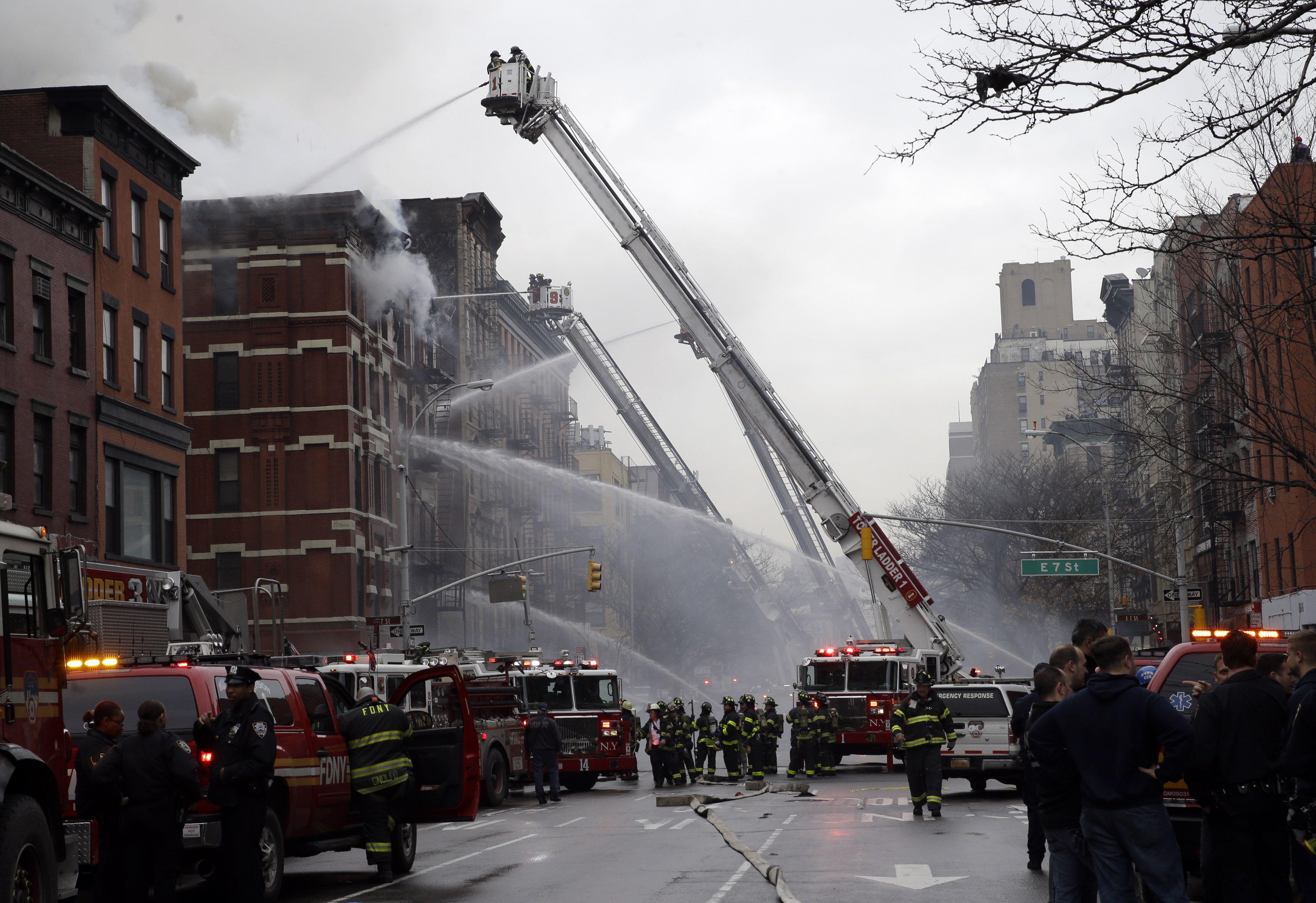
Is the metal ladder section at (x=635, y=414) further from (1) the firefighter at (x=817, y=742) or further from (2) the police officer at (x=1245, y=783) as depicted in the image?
(2) the police officer at (x=1245, y=783)

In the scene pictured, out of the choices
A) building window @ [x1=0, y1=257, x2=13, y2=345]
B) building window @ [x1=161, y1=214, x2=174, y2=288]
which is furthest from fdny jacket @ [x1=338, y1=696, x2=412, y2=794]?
building window @ [x1=161, y1=214, x2=174, y2=288]

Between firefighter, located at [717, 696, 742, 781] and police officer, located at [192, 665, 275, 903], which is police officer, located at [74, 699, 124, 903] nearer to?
police officer, located at [192, 665, 275, 903]

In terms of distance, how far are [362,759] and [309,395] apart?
1347 inches

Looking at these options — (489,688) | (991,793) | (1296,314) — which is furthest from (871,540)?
(1296,314)

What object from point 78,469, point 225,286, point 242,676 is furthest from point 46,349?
point 225,286

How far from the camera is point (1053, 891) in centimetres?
835

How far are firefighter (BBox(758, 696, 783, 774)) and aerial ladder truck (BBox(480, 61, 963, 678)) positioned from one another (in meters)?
2.86

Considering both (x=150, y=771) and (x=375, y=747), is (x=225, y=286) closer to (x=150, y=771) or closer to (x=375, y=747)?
(x=375, y=747)

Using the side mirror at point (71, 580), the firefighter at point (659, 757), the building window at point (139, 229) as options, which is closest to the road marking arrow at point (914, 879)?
the side mirror at point (71, 580)

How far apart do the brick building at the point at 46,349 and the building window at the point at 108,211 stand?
87cm

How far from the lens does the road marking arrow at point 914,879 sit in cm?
1188

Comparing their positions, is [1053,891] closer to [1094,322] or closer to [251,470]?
[251,470]

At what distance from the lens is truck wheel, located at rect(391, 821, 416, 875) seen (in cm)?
1345

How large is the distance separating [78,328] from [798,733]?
15.1 m
